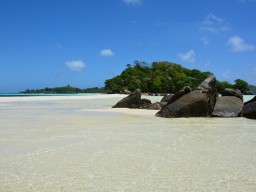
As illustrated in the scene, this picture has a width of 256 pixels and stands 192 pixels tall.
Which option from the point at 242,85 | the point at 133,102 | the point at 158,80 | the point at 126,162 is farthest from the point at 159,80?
the point at 126,162

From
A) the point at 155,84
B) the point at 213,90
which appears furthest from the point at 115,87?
the point at 213,90

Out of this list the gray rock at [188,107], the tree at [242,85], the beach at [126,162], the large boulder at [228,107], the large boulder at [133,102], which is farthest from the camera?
the tree at [242,85]

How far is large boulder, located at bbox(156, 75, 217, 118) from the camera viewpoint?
12.5 m

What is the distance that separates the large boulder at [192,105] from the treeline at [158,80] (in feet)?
199

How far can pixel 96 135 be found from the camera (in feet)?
23.1

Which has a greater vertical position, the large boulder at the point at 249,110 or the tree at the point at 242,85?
the tree at the point at 242,85

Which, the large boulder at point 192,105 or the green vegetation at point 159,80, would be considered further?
the green vegetation at point 159,80

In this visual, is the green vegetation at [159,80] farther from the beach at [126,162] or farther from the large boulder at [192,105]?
the beach at [126,162]

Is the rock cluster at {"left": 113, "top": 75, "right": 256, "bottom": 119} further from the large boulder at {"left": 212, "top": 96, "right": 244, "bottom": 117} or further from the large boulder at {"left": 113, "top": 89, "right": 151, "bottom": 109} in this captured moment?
the large boulder at {"left": 113, "top": 89, "right": 151, "bottom": 109}

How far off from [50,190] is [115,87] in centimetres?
7829

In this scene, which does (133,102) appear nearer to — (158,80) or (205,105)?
(205,105)

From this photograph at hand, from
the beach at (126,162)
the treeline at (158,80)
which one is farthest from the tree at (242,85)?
the beach at (126,162)

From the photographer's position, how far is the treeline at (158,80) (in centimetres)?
8138

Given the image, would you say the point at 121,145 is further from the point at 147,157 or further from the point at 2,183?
the point at 2,183
